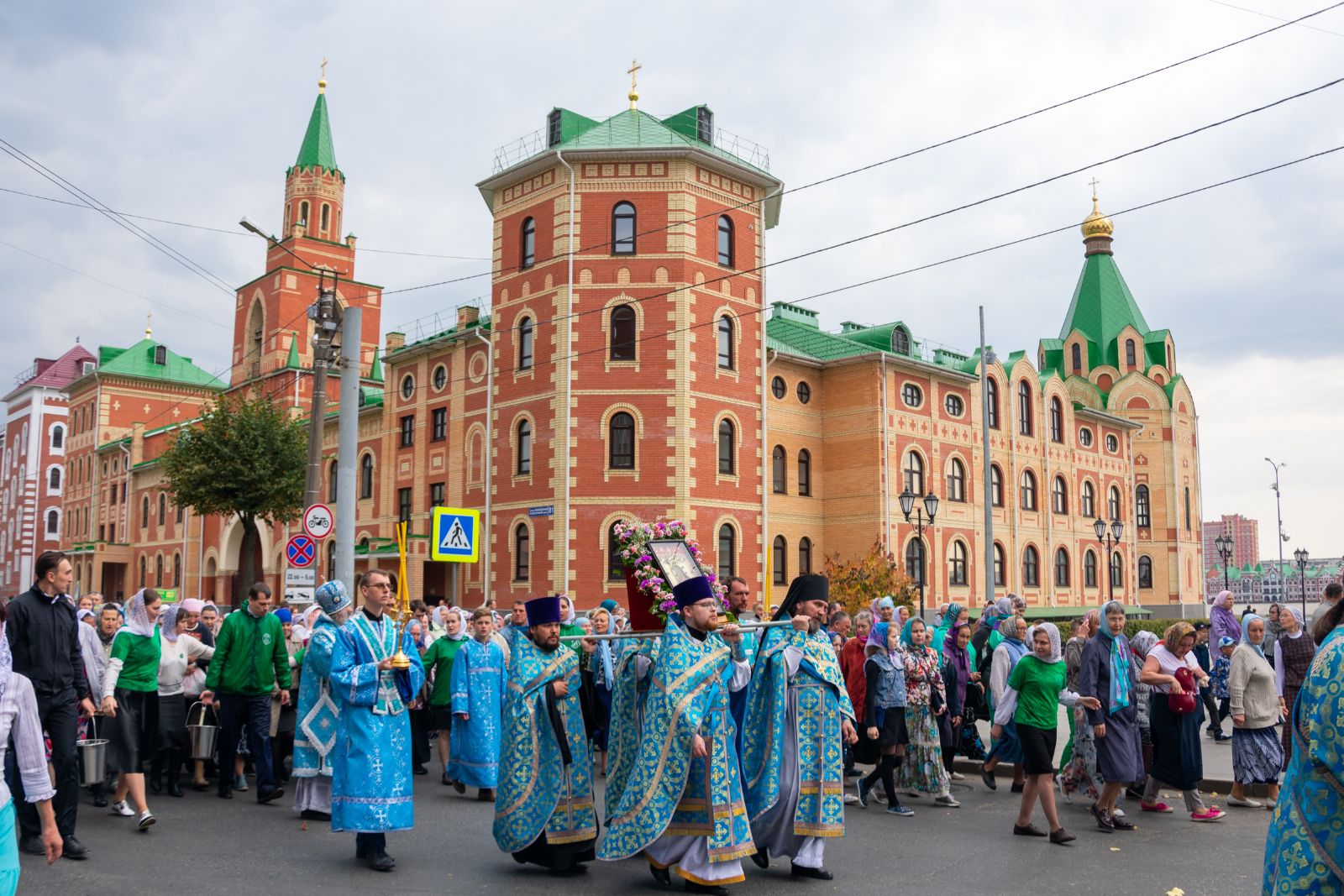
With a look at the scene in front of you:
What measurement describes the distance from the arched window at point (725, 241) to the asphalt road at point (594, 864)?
78.2ft

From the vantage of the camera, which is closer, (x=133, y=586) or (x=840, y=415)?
(x=840, y=415)

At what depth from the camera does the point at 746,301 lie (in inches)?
1298

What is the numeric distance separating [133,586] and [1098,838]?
57.2 m

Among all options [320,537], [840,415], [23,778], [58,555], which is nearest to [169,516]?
[840,415]

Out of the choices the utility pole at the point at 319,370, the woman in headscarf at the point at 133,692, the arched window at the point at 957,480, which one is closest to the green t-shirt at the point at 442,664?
the woman in headscarf at the point at 133,692

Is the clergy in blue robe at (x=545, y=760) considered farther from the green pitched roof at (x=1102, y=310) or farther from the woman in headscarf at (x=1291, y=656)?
the green pitched roof at (x=1102, y=310)

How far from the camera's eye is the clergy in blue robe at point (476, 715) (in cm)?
1127

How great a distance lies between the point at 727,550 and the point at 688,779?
80.8ft

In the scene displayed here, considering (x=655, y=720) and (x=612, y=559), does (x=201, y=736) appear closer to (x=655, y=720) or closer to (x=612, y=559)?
(x=655, y=720)

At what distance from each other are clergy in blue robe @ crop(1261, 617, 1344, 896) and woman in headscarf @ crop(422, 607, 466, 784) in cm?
985

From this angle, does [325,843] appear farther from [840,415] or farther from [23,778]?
[840,415]

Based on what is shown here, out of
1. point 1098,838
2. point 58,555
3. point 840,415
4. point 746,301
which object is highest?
point 746,301

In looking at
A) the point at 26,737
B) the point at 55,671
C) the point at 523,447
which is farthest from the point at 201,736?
the point at 523,447

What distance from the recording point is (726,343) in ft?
107
